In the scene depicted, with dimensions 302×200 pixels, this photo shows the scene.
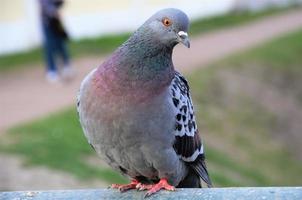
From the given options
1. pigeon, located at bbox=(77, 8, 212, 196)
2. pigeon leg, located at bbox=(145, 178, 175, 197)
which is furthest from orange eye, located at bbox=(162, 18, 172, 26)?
pigeon leg, located at bbox=(145, 178, 175, 197)

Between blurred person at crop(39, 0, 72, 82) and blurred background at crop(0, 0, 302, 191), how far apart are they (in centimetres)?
30

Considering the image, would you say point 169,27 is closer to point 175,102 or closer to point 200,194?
point 175,102

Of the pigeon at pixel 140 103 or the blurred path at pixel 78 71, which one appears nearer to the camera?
the pigeon at pixel 140 103

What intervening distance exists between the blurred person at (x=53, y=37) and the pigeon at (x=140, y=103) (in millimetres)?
10190

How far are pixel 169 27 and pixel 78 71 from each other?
1213 cm

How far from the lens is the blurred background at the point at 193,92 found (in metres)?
10.7

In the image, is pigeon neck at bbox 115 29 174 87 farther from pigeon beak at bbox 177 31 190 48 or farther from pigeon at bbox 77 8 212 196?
pigeon beak at bbox 177 31 190 48

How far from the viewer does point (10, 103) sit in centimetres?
1405

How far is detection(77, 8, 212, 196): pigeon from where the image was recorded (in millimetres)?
4641

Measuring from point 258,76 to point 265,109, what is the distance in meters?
1.58

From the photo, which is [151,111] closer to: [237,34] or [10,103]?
[10,103]

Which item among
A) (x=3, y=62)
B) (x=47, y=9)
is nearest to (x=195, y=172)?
(x=47, y=9)

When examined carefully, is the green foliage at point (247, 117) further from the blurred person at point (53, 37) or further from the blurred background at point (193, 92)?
the blurred person at point (53, 37)

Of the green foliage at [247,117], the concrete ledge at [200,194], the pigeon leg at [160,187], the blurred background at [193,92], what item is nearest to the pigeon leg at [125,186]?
the pigeon leg at [160,187]
